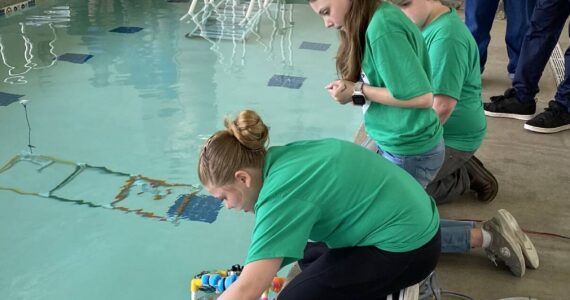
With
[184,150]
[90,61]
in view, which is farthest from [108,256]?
[90,61]

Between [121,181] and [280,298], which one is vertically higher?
[280,298]

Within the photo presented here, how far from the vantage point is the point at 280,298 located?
1518 millimetres

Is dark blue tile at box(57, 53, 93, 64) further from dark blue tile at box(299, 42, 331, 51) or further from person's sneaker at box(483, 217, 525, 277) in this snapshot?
person's sneaker at box(483, 217, 525, 277)

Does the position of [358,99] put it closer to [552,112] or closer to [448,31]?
[448,31]

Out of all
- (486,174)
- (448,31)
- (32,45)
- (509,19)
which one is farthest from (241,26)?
(448,31)

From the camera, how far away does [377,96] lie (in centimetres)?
167

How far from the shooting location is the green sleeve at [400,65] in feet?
5.11

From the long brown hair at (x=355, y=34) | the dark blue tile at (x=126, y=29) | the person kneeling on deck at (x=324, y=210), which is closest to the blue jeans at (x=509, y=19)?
the long brown hair at (x=355, y=34)

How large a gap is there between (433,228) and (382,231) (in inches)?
6.1

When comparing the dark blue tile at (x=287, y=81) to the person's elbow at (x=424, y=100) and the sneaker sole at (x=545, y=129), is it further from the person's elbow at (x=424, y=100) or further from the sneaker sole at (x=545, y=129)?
the person's elbow at (x=424, y=100)

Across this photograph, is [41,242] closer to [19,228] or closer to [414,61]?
[19,228]

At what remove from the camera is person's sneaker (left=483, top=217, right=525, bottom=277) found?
1.85 metres

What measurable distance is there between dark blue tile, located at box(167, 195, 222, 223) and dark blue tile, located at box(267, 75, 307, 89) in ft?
4.32

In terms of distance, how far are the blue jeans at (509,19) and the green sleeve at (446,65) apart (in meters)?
1.57
